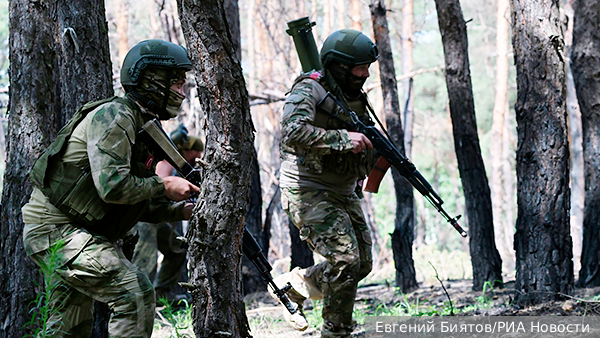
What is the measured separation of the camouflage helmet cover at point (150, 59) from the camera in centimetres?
313

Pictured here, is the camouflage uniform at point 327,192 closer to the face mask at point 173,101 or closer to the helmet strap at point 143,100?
the face mask at point 173,101

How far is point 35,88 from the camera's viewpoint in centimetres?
421

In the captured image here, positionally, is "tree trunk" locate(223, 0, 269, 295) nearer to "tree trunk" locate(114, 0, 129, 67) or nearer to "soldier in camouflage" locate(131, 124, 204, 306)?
"soldier in camouflage" locate(131, 124, 204, 306)

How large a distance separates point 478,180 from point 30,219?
14.2 ft

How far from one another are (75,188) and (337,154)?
5.75ft

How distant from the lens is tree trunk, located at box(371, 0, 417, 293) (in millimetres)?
6629

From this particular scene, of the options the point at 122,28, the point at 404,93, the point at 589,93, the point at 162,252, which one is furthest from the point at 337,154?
the point at 122,28

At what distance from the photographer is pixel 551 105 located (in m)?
4.54

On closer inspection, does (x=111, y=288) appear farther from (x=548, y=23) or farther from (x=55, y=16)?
(x=548, y=23)

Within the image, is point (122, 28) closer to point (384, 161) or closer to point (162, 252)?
point (162, 252)

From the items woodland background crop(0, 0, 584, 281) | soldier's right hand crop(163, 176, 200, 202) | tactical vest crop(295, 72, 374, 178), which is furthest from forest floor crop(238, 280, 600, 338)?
woodland background crop(0, 0, 584, 281)

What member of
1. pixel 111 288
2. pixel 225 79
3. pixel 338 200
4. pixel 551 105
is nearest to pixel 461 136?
pixel 551 105

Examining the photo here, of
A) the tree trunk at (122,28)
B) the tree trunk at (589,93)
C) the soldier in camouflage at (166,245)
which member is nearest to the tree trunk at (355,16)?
the tree trunk at (122,28)

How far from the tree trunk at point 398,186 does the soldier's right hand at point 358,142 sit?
8.59 feet
